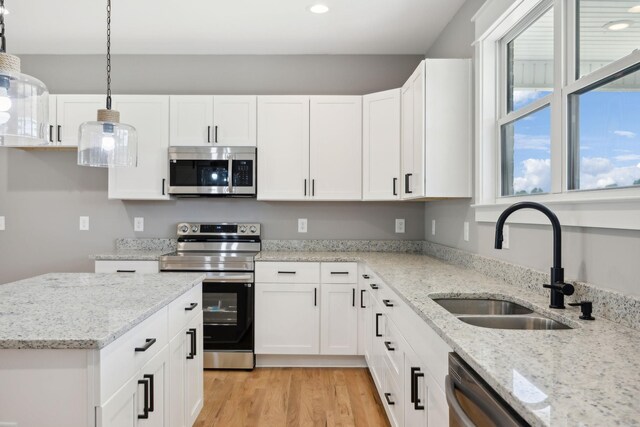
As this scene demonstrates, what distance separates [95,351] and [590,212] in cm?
165

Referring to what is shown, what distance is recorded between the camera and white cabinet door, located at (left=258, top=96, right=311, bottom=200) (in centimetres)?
350

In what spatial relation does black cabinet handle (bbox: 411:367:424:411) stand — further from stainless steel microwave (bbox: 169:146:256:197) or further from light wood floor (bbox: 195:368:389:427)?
stainless steel microwave (bbox: 169:146:256:197)

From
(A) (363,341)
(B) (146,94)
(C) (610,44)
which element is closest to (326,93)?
(B) (146,94)

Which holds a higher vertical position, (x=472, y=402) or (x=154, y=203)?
(x=154, y=203)

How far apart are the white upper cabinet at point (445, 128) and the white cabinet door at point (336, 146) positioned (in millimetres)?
918

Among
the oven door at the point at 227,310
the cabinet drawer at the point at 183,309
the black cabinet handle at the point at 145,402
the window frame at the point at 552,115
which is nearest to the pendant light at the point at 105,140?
the cabinet drawer at the point at 183,309

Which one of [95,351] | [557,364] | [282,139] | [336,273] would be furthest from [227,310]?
[557,364]

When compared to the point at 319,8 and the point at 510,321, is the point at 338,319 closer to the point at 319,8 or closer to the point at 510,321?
the point at 510,321

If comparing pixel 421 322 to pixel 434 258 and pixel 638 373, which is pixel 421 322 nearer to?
pixel 638 373

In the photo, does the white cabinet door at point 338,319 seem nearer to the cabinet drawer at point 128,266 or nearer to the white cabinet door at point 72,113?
the cabinet drawer at point 128,266

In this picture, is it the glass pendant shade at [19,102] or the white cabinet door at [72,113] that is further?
the white cabinet door at [72,113]

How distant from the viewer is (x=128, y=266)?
3271 mm

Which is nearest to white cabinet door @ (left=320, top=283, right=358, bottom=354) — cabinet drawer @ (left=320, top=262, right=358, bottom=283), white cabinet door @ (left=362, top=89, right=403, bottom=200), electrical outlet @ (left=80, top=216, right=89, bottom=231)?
cabinet drawer @ (left=320, top=262, right=358, bottom=283)

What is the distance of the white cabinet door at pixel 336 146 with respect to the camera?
11.5 ft
